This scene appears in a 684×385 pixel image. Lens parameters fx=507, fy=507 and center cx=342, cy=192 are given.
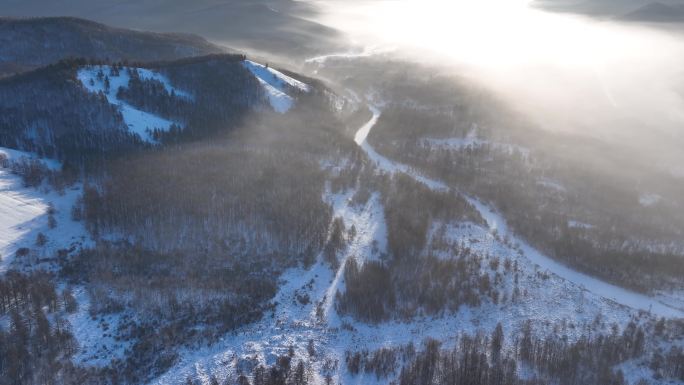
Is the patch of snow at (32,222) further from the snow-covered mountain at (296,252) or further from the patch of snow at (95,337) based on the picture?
the patch of snow at (95,337)

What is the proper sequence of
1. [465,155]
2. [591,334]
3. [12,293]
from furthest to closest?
[465,155]
[591,334]
[12,293]

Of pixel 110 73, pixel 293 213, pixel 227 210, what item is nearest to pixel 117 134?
pixel 110 73

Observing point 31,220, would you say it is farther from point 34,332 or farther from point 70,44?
point 70,44

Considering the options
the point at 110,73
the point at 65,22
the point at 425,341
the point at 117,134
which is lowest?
the point at 425,341

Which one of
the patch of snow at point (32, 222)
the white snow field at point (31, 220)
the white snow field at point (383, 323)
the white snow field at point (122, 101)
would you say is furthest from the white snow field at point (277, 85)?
the patch of snow at point (32, 222)

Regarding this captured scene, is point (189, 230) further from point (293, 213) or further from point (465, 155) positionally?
→ point (465, 155)

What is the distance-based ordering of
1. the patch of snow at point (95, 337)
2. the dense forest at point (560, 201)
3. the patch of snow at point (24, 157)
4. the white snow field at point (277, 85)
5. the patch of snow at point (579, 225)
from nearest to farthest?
the patch of snow at point (95, 337) → the dense forest at point (560, 201) → the patch of snow at point (24, 157) → the patch of snow at point (579, 225) → the white snow field at point (277, 85)

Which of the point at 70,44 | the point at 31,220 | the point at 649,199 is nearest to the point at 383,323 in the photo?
the point at 31,220
